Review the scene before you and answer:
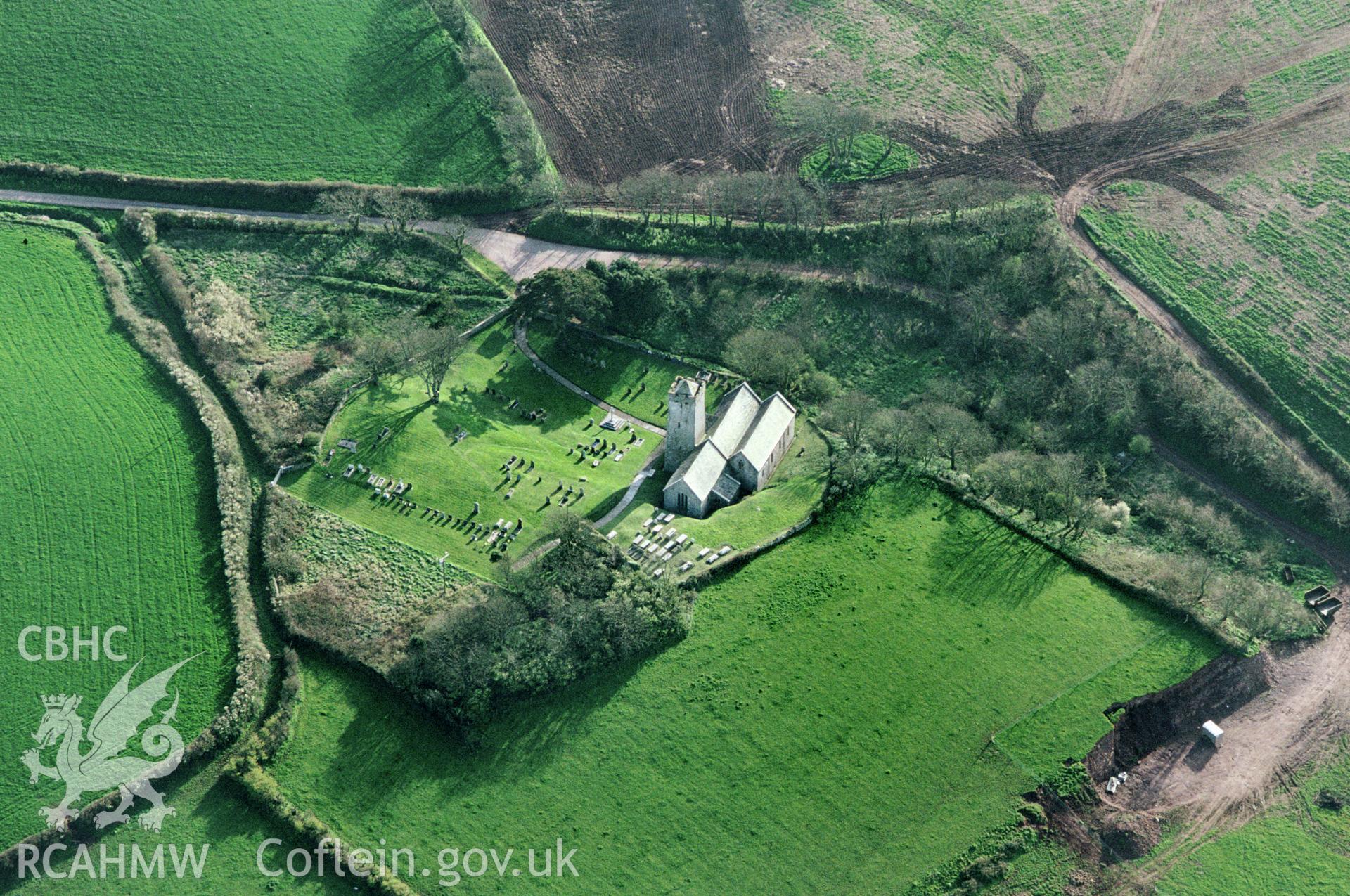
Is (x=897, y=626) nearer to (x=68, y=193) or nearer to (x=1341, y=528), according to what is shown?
(x=1341, y=528)

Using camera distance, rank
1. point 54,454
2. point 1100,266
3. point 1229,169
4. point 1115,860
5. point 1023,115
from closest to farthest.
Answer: point 1115,860
point 54,454
point 1100,266
point 1229,169
point 1023,115

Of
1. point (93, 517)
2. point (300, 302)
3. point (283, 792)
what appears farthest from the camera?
point (300, 302)

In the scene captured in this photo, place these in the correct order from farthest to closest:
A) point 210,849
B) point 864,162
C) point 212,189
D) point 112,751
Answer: point 864,162 < point 212,189 < point 112,751 < point 210,849

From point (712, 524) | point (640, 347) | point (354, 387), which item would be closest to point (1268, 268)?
point (640, 347)

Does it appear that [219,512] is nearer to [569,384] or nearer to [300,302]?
[300,302]

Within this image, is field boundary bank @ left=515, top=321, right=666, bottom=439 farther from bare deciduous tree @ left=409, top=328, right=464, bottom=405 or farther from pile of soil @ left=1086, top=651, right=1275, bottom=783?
pile of soil @ left=1086, top=651, right=1275, bottom=783

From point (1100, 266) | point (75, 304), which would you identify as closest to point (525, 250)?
point (75, 304)
